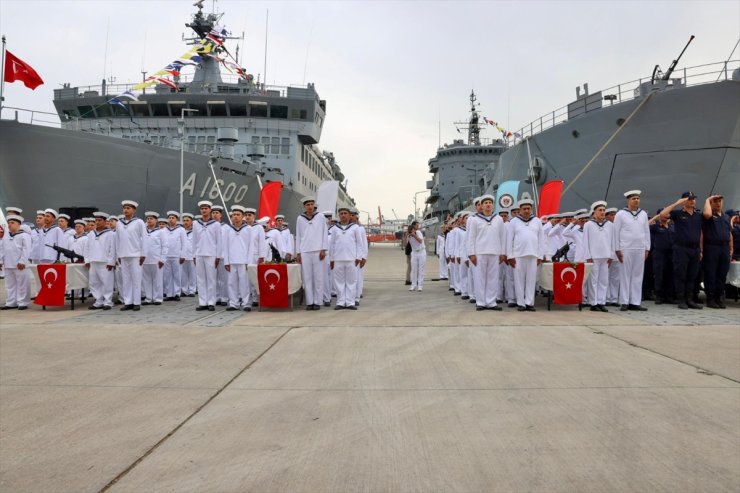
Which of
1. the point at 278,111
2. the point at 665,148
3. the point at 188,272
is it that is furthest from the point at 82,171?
the point at 665,148

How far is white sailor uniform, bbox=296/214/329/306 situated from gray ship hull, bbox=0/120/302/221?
31.6 ft

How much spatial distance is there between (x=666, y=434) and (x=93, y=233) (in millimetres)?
8255

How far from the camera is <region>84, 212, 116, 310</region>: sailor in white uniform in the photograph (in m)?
7.69

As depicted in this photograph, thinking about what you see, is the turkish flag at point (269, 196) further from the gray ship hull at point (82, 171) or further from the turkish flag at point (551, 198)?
the turkish flag at point (551, 198)

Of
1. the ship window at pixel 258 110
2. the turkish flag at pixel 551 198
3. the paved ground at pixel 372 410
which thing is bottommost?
the paved ground at pixel 372 410

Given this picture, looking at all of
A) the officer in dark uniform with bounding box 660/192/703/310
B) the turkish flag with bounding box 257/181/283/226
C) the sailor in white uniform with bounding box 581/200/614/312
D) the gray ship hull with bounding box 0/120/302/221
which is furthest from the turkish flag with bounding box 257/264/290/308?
the gray ship hull with bounding box 0/120/302/221

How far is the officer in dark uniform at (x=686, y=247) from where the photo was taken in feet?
24.2

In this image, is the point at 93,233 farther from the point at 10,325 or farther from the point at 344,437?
the point at 344,437

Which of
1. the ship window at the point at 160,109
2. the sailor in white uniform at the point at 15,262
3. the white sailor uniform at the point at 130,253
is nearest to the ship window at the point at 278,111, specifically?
the ship window at the point at 160,109

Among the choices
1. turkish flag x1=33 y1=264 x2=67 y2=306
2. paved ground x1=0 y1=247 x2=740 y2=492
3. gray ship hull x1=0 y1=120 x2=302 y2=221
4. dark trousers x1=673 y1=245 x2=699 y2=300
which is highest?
gray ship hull x1=0 y1=120 x2=302 y2=221

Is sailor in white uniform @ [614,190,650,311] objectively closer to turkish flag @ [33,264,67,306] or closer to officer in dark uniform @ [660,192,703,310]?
officer in dark uniform @ [660,192,703,310]

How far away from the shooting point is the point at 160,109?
21.7 metres

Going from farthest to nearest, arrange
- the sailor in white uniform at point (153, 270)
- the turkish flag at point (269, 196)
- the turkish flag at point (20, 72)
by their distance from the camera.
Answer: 1. the turkish flag at point (269, 196)
2. the turkish flag at point (20, 72)
3. the sailor in white uniform at point (153, 270)

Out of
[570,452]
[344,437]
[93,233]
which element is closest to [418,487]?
[344,437]
